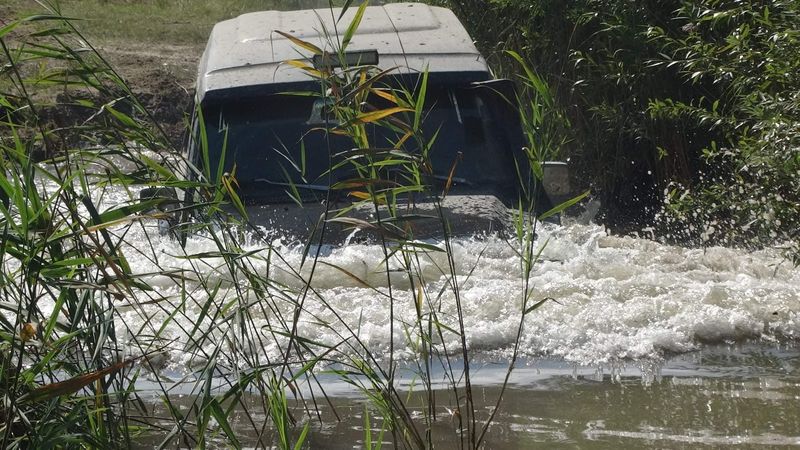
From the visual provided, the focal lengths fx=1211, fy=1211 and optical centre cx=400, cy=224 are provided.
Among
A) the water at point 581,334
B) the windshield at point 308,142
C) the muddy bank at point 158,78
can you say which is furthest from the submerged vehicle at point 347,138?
the muddy bank at point 158,78

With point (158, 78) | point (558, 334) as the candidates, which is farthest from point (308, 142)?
point (158, 78)

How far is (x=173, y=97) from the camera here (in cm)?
1315

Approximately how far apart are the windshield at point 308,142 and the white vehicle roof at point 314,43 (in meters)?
0.11

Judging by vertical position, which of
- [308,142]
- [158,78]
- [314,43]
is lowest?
[158,78]

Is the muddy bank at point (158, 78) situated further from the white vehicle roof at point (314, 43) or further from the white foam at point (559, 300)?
the white foam at point (559, 300)

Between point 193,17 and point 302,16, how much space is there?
1160cm

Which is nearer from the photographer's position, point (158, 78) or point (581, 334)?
point (581, 334)

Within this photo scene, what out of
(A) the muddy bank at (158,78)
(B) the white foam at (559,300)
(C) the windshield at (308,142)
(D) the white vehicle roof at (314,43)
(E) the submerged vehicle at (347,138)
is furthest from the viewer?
(A) the muddy bank at (158,78)

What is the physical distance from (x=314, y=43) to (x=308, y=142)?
521 millimetres

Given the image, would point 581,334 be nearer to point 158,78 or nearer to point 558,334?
point 558,334

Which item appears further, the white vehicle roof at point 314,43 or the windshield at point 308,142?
the white vehicle roof at point 314,43

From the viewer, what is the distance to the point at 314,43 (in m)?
5.70

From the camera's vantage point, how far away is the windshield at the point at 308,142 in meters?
5.25

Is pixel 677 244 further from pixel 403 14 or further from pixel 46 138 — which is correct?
pixel 46 138
